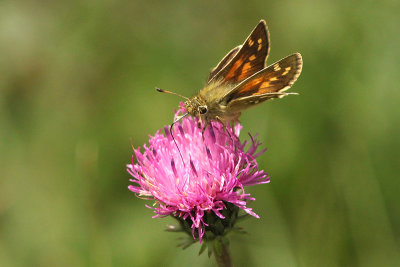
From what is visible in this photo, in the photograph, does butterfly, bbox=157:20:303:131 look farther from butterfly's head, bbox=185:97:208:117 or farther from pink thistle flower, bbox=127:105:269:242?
pink thistle flower, bbox=127:105:269:242

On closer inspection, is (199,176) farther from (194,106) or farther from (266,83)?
(266,83)

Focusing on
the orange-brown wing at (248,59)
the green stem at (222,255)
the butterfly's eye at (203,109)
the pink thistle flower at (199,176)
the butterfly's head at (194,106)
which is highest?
the orange-brown wing at (248,59)

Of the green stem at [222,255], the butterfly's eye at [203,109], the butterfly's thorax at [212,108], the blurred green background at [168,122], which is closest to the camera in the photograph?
the green stem at [222,255]

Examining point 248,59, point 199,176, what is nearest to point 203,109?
point 199,176

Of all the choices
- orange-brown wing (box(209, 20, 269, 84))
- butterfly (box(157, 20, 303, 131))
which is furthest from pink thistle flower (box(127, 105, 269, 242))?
orange-brown wing (box(209, 20, 269, 84))

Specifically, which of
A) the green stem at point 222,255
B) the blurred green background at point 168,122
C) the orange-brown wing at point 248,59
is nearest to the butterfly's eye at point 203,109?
the orange-brown wing at point 248,59

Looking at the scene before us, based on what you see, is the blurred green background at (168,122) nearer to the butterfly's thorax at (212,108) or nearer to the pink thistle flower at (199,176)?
the pink thistle flower at (199,176)

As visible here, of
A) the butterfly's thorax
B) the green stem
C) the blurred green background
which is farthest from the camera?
the blurred green background
